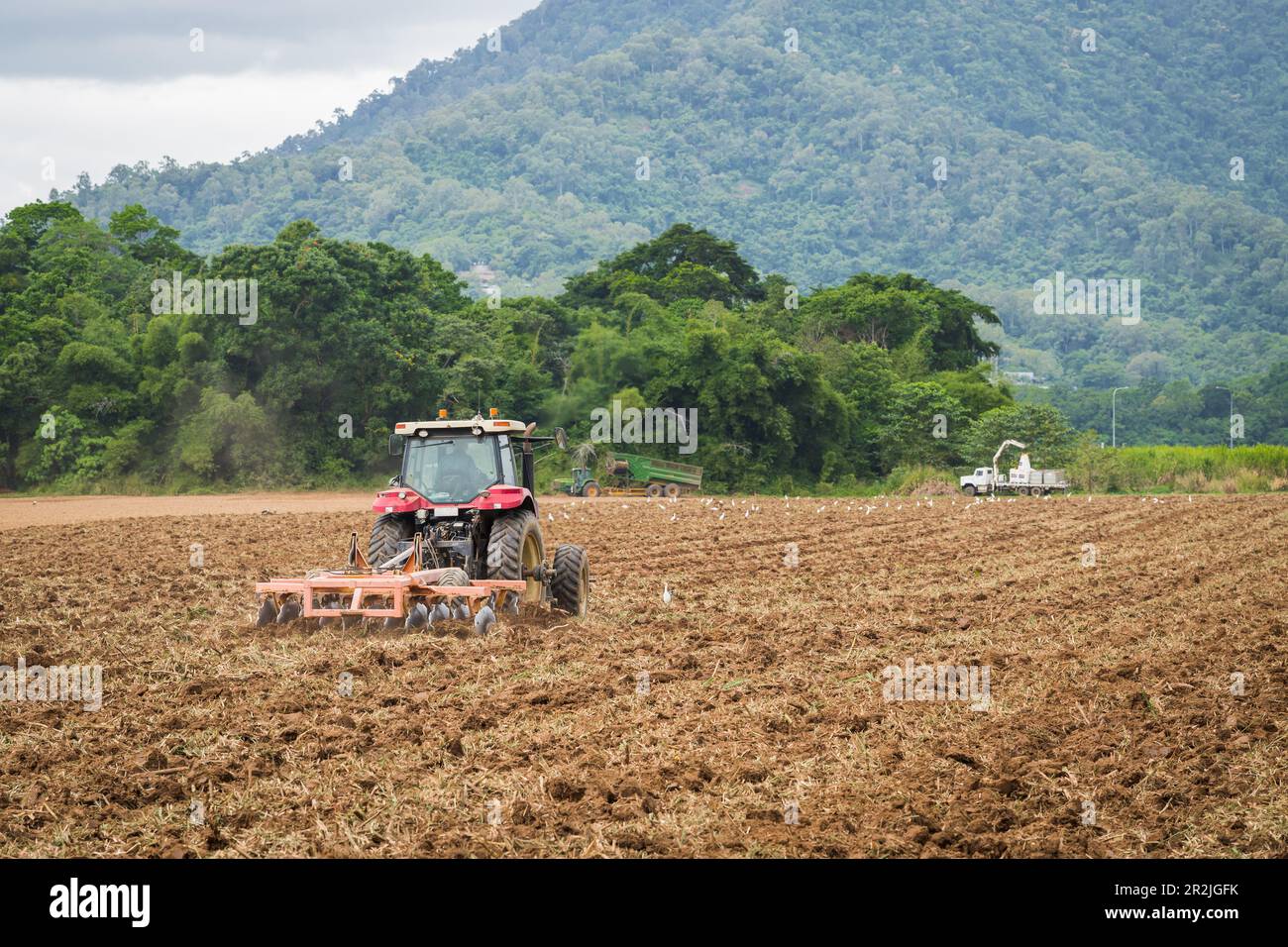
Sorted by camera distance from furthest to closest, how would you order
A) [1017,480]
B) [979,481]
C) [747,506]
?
[979,481], [1017,480], [747,506]

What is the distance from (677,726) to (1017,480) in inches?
1681

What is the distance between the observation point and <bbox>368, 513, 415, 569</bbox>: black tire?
519 inches

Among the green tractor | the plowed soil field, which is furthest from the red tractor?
the green tractor

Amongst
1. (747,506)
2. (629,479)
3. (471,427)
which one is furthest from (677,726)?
(629,479)

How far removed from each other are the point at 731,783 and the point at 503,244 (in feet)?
556

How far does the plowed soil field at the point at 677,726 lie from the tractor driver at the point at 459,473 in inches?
65.0

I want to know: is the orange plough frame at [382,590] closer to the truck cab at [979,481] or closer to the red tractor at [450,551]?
the red tractor at [450,551]

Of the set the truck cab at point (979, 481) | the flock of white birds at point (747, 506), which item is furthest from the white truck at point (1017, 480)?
the flock of white birds at point (747, 506)

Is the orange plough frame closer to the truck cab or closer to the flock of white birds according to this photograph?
the flock of white birds

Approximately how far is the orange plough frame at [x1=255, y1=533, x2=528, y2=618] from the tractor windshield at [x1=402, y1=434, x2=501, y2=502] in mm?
1391

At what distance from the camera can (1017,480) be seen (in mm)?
49156

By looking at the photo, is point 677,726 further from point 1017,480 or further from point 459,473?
point 1017,480

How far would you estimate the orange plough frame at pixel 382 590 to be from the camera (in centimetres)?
1156

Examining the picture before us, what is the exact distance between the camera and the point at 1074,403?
11481 centimetres
